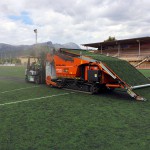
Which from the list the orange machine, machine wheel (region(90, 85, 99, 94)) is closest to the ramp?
the orange machine

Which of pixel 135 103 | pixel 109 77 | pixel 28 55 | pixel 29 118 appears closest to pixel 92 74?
pixel 109 77

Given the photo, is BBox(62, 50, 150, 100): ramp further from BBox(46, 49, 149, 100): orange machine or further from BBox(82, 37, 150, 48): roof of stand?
BBox(82, 37, 150, 48): roof of stand

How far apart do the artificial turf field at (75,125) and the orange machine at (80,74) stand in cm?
155

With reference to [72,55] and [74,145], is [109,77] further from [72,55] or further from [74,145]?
[74,145]

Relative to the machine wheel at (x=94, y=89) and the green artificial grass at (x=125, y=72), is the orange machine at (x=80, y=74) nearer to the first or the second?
the machine wheel at (x=94, y=89)

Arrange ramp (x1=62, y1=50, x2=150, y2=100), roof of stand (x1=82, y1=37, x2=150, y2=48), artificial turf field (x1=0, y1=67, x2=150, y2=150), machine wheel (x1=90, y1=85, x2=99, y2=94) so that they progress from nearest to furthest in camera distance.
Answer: artificial turf field (x1=0, y1=67, x2=150, y2=150), ramp (x1=62, y1=50, x2=150, y2=100), machine wheel (x1=90, y1=85, x2=99, y2=94), roof of stand (x1=82, y1=37, x2=150, y2=48)

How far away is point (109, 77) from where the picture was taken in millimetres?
11414

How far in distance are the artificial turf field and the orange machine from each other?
1.55m

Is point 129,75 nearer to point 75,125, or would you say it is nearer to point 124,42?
point 75,125

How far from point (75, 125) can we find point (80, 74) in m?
6.07

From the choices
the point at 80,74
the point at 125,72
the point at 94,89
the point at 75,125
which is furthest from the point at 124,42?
the point at 75,125

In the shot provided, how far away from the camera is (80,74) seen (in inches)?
484

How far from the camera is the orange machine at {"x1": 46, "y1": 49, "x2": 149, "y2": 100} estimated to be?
10887mm

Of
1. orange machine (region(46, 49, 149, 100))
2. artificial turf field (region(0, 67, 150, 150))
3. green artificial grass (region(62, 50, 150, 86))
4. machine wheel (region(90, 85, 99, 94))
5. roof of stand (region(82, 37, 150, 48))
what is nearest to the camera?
artificial turf field (region(0, 67, 150, 150))
